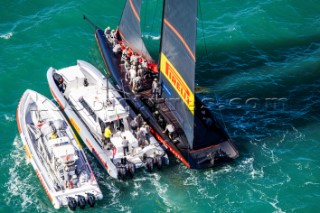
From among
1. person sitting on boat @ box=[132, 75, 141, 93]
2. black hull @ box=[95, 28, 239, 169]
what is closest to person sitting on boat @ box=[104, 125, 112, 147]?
black hull @ box=[95, 28, 239, 169]

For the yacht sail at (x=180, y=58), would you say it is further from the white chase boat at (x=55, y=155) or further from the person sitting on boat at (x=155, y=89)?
the white chase boat at (x=55, y=155)

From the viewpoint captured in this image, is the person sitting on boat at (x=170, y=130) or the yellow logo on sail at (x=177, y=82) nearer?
the yellow logo on sail at (x=177, y=82)

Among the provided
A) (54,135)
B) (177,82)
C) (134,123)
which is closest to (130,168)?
(134,123)

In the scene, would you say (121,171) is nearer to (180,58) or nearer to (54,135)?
(54,135)

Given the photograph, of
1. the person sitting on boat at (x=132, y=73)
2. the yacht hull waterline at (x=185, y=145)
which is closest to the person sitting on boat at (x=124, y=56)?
the yacht hull waterline at (x=185, y=145)

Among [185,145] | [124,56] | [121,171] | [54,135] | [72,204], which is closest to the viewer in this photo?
[72,204]

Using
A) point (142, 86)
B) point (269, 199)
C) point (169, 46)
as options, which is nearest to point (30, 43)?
point (142, 86)

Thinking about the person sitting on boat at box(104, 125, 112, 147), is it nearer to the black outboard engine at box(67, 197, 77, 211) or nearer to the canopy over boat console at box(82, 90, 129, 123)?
the canopy over boat console at box(82, 90, 129, 123)
